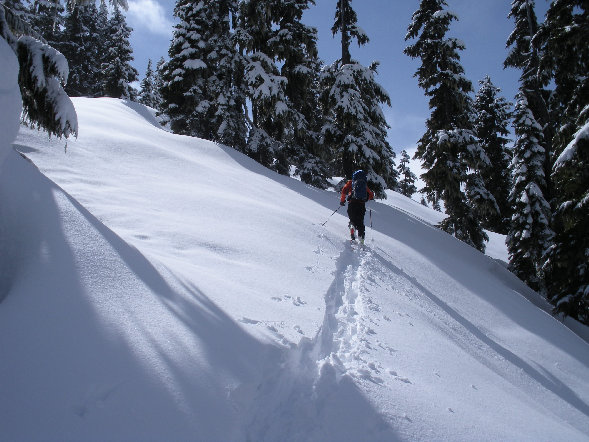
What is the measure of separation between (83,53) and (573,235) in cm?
4656

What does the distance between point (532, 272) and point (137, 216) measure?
64.2ft

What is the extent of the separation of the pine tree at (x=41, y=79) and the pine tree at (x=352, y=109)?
498 inches

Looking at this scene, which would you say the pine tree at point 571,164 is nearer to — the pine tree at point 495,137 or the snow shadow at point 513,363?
the snow shadow at point 513,363

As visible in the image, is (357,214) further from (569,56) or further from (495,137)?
(495,137)

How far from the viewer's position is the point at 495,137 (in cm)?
2897

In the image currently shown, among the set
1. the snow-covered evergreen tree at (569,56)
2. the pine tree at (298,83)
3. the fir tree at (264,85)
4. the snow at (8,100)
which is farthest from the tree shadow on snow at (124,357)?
the pine tree at (298,83)

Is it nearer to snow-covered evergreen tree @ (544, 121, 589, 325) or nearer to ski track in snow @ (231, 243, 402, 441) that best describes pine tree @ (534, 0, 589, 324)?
snow-covered evergreen tree @ (544, 121, 589, 325)

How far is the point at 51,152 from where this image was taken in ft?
31.0

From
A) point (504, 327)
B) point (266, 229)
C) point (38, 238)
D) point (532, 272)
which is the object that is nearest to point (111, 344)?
point (38, 238)

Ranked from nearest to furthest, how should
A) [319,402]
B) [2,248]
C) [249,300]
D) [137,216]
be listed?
[319,402] < [2,248] < [249,300] < [137,216]

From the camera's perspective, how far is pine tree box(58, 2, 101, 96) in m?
37.6

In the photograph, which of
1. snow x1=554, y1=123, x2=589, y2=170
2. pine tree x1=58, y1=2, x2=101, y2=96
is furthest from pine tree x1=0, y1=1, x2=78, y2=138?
pine tree x1=58, y1=2, x2=101, y2=96

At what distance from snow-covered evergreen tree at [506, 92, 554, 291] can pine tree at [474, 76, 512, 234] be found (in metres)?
10.3

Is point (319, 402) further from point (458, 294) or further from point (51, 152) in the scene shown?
point (51, 152)
